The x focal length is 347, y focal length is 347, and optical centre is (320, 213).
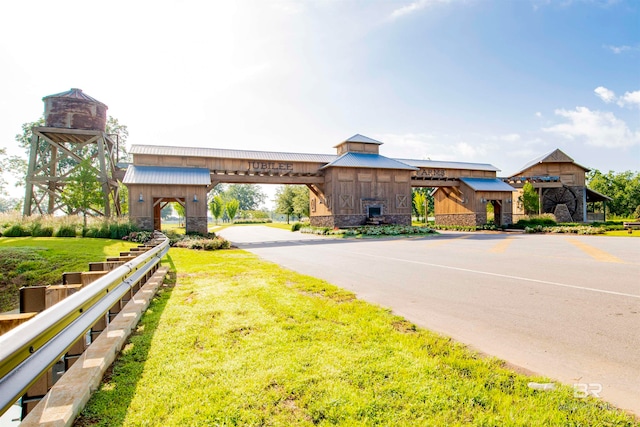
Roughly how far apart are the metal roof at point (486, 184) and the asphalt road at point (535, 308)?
2442cm

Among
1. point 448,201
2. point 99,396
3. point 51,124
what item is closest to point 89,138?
point 51,124

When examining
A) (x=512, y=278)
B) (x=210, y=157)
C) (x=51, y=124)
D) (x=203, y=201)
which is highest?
(x=51, y=124)

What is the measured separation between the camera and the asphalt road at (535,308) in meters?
3.29

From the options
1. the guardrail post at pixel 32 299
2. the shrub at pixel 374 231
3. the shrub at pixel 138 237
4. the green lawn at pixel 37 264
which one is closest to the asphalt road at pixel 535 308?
the guardrail post at pixel 32 299

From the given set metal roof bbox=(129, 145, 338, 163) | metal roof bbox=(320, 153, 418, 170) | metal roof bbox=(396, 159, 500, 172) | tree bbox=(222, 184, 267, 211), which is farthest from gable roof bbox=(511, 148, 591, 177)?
tree bbox=(222, 184, 267, 211)

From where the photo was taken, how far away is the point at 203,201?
77.2 feet

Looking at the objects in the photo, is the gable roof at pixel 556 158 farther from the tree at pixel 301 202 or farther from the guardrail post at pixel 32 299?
the guardrail post at pixel 32 299

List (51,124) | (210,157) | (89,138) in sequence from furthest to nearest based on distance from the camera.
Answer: (210,157), (89,138), (51,124)

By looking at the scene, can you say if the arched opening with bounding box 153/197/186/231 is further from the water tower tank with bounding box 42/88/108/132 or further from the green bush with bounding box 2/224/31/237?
the green bush with bounding box 2/224/31/237

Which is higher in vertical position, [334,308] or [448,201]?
[448,201]

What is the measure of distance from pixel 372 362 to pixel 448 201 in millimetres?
37090

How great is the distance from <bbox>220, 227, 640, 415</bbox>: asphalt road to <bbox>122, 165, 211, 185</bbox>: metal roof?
16.0 meters

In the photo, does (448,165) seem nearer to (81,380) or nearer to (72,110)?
(72,110)

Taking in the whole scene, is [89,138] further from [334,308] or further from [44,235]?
[334,308]
